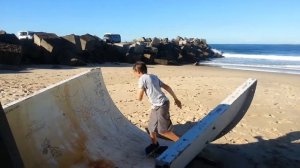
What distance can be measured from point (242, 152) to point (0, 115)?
172 inches

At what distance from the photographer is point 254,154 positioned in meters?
5.97

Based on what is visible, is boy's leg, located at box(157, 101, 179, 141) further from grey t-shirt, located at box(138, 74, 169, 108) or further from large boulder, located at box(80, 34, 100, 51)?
large boulder, located at box(80, 34, 100, 51)

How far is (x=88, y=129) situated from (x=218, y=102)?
5.33m

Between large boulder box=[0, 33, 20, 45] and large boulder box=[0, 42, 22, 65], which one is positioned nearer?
large boulder box=[0, 42, 22, 65]

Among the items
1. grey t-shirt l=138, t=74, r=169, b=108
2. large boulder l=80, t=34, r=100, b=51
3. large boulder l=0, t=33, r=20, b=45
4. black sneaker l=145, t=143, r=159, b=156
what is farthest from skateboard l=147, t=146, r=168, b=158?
large boulder l=80, t=34, r=100, b=51

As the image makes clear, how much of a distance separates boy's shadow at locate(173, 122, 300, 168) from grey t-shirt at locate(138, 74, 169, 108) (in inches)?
39.8

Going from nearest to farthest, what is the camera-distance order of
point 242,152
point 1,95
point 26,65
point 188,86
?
1. point 242,152
2. point 1,95
3. point 188,86
4. point 26,65

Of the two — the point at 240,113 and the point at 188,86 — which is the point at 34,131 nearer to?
the point at 240,113

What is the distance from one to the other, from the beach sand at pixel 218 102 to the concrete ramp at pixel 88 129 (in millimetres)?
599

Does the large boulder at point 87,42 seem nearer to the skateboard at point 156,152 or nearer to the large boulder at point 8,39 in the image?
the large boulder at point 8,39

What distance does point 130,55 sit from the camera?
23.4m

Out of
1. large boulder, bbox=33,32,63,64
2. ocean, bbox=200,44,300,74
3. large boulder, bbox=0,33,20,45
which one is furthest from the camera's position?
ocean, bbox=200,44,300,74

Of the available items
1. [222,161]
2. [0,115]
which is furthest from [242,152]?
[0,115]

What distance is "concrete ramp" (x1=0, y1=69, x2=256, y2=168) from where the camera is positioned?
13.3 feet
